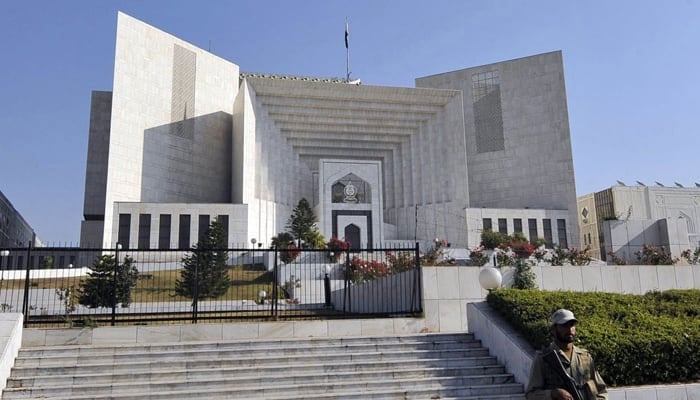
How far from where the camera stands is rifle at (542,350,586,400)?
13.1 feet

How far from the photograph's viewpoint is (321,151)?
49.2 m

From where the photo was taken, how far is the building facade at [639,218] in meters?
21.8

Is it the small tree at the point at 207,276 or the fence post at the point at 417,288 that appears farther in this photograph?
the small tree at the point at 207,276

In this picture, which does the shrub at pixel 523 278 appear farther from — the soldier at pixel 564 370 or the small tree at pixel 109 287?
the small tree at pixel 109 287

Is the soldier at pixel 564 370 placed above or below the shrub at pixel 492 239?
below

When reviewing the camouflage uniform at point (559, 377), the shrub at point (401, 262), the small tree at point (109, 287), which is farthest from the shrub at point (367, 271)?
the camouflage uniform at point (559, 377)

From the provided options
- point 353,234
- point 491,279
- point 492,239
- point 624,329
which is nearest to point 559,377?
point 624,329

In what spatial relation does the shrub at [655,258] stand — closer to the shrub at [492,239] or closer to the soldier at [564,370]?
the soldier at [564,370]

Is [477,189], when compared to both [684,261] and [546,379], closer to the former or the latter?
[684,261]

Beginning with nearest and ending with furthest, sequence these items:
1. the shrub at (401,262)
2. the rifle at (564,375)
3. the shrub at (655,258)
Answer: the rifle at (564,375) < the shrub at (401,262) < the shrub at (655,258)

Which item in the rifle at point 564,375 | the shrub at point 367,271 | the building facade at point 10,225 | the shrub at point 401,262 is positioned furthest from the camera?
the building facade at point 10,225

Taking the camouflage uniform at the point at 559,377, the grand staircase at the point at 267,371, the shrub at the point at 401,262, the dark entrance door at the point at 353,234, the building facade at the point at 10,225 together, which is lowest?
the grand staircase at the point at 267,371

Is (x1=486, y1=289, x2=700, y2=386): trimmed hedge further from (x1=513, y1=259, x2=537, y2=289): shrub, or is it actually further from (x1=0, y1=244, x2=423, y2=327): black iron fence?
(x1=0, y1=244, x2=423, y2=327): black iron fence

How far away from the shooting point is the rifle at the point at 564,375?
3984 millimetres
